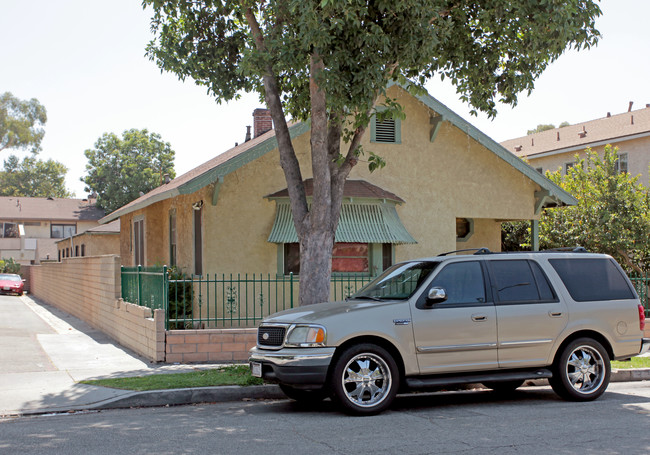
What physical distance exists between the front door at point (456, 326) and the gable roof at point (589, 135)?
25.4 meters

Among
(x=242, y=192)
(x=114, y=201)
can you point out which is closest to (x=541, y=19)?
(x=242, y=192)

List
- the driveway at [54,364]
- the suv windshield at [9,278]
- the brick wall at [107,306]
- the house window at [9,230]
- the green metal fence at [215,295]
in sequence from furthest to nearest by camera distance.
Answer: the house window at [9,230] < the suv windshield at [9,278] < the green metal fence at [215,295] < the brick wall at [107,306] < the driveway at [54,364]

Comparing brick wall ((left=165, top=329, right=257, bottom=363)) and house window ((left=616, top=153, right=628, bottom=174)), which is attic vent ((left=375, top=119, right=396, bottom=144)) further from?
house window ((left=616, top=153, right=628, bottom=174))

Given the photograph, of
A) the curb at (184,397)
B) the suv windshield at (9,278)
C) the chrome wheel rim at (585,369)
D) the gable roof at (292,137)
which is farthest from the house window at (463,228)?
the suv windshield at (9,278)

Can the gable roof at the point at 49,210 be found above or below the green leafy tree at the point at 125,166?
below

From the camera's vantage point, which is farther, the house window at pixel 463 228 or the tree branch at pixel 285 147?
the house window at pixel 463 228

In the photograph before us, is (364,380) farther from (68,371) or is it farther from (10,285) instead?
(10,285)

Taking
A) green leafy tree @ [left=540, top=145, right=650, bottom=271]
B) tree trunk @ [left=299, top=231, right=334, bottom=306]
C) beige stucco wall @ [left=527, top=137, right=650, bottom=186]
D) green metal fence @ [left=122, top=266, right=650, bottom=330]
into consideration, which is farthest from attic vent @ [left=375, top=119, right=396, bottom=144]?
beige stucco wall @ [left=527, top=137, right=650, bottom=186]

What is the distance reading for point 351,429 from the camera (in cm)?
735

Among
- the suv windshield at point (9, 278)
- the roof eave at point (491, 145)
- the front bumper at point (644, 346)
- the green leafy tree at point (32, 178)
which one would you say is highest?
the green leafy tree at point (32, 178)

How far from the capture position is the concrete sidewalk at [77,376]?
8.98 metres

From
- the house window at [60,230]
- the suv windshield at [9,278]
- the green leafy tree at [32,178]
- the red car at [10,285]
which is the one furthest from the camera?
the green leafy tree at [32,178]

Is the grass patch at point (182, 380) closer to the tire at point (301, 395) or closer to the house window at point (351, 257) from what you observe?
the tire at point (301, 395)

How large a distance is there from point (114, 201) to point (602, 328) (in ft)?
187
